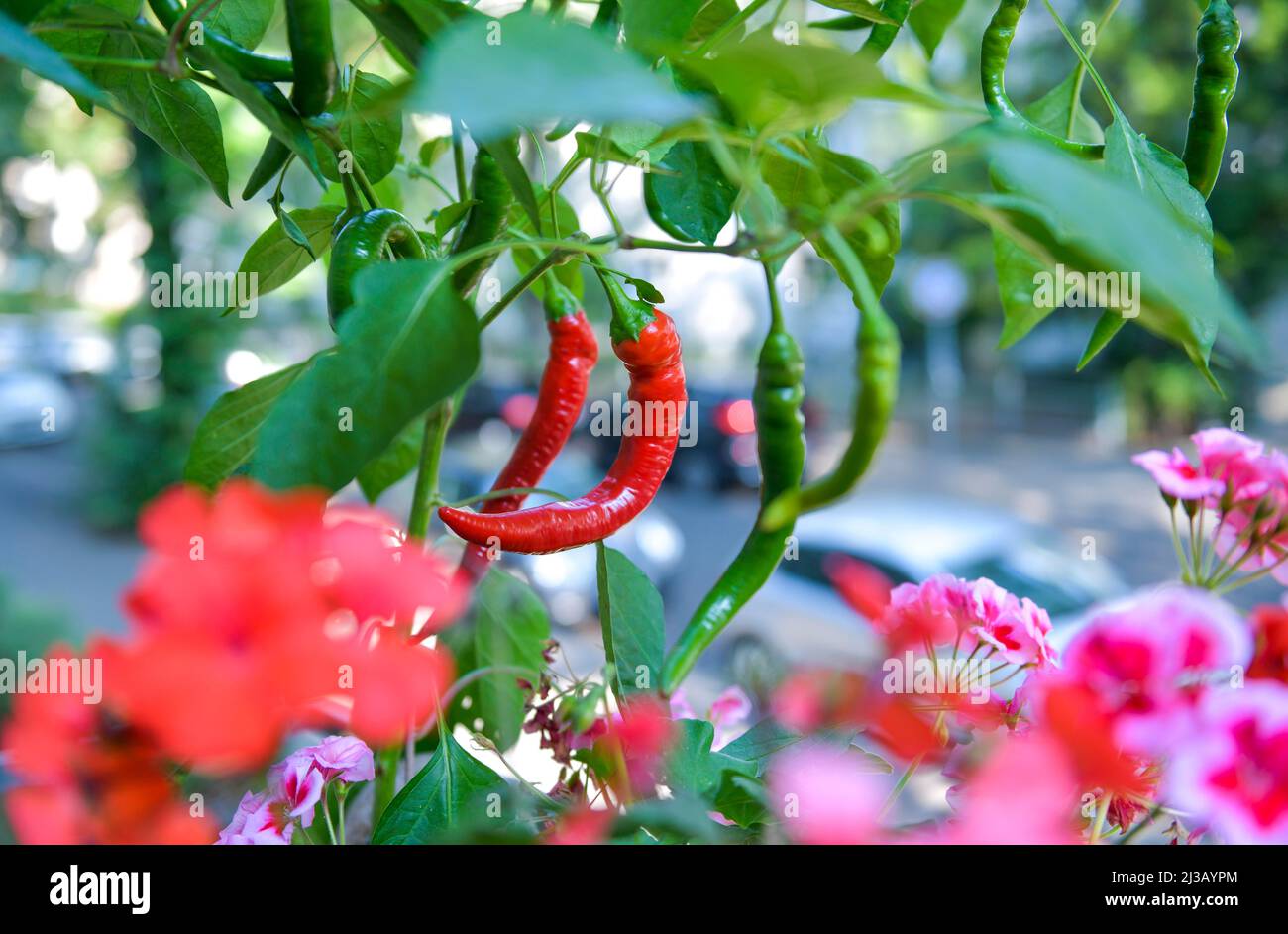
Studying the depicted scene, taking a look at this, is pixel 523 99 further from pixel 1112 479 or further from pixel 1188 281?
pixel 1112 479

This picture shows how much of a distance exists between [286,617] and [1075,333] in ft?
39.7

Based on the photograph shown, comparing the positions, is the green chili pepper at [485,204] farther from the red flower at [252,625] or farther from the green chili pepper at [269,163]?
the red flower at [252,625]

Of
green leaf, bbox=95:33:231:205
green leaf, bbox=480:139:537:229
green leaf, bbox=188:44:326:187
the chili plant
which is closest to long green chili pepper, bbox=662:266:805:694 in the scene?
the chili plant

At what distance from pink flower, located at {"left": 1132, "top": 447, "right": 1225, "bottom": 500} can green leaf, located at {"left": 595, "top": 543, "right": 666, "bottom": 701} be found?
0.27 meters

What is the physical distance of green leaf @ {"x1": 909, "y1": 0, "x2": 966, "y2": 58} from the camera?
661 millimetres

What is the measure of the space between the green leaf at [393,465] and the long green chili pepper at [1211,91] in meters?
0.52

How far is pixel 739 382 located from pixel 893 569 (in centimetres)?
577

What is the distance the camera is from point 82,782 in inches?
12.1

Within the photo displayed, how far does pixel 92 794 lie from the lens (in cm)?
31

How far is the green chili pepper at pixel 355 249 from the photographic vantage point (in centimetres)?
47

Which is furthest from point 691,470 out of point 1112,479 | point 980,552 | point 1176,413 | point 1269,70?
point 1269,70

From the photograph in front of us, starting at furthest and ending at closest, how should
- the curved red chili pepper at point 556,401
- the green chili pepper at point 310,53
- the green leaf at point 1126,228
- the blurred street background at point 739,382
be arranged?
the blurred street background at point 739,382 < the curved red chili pepper at point 556,401 < the green chili pepper at point 310,53 < the green leaf at point 1126,228

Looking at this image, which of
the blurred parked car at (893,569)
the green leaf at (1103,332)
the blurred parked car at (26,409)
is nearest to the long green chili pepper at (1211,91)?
the green leaf at (1103,332)

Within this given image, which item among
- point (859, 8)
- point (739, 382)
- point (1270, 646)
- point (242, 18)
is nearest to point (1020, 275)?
point (859, 8)
